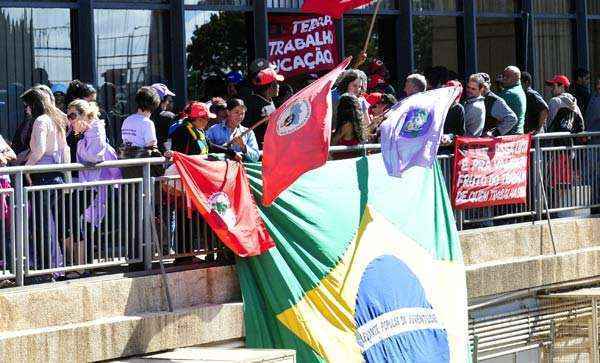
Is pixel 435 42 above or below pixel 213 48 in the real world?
above

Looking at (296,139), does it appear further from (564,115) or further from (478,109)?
(564,115)

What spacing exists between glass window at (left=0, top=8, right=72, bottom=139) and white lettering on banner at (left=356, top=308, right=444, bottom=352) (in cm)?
405

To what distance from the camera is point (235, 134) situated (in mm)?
13367

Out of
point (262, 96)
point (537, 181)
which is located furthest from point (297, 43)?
point (262, 96)

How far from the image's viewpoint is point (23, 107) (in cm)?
1543

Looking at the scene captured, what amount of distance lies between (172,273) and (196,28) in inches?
216

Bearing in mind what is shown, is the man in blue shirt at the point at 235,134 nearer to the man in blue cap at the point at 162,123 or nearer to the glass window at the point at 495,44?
the man in blue cap at the point at 162,123

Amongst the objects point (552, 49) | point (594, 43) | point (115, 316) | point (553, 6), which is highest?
point (553, 6)

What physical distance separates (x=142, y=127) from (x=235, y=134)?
0.87 meters

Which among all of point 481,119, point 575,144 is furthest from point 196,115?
point 575,144

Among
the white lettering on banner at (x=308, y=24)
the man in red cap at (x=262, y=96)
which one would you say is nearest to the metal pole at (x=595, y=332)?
the white lettering on banner at (x=308, y=24)

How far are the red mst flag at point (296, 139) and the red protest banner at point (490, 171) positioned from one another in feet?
9.63

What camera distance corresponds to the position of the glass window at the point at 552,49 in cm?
2247

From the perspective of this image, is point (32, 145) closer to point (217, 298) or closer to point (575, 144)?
point (217, 298)
